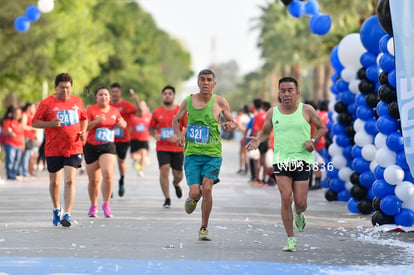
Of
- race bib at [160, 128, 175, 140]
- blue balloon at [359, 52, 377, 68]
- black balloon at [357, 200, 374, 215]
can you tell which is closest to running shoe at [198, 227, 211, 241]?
black balloon at [357, 200, 374, 215]

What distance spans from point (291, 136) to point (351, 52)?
6.01 m

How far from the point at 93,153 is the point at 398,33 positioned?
5.57 meters

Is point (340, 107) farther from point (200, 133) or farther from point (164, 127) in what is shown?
point (200, 133)

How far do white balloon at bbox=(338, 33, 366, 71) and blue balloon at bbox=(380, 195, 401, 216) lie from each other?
13.1 ft

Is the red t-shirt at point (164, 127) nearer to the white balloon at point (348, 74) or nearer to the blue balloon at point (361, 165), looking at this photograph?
the blue balloon at point (361, 165)

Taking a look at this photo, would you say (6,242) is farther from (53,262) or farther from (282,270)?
(282,270)

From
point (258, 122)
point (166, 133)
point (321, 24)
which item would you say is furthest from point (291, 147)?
point (321, 24)

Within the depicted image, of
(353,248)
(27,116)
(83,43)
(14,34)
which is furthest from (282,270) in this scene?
(83,43)

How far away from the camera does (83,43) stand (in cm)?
4869

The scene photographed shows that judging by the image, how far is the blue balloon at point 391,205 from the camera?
1140cm

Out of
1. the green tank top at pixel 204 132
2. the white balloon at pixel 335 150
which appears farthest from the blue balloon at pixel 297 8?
the green tank top at pixel 204 132

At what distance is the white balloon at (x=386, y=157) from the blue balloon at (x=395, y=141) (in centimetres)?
11

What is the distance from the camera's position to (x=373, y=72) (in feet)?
44.3

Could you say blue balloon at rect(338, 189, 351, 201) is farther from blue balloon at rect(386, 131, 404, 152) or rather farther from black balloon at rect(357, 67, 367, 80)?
blue balloon at rect(386, 131, 404, 152)
